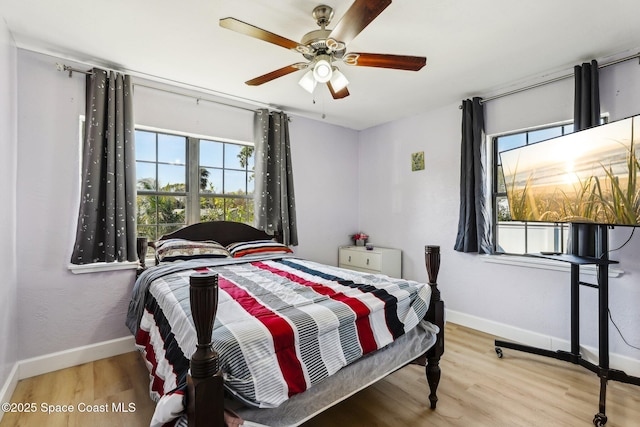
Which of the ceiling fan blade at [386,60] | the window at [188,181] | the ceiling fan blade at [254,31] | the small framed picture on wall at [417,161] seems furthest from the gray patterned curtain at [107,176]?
the small framed picture on wall at [417,161]

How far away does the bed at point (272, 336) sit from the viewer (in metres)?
1.07

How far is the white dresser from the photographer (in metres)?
3.88

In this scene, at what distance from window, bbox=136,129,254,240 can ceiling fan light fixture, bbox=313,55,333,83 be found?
1.86 meters

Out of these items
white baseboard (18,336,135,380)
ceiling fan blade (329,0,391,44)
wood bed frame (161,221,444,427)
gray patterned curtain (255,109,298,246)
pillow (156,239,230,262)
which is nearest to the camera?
wood bed frame (161,221,444,427)

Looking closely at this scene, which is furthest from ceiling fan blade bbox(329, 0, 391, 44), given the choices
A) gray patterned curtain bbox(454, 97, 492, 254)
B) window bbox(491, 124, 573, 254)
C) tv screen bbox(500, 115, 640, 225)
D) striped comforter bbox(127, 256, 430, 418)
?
window bbox(491, 124, 573, 254)

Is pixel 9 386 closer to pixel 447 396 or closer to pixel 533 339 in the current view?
pixel 447 396

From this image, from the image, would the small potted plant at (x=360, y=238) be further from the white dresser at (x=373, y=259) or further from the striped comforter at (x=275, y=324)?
the striped comforter at (x=275, y=324)

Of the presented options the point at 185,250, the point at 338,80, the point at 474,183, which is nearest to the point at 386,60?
the point at 338,80

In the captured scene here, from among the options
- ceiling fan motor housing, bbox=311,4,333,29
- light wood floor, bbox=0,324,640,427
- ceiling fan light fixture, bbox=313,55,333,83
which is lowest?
light wood floor, bbox=0,324,640,427

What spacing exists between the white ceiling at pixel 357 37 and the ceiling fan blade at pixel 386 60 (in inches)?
11.3

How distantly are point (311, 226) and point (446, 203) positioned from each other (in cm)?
169

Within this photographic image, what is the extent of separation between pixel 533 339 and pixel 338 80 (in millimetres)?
2916

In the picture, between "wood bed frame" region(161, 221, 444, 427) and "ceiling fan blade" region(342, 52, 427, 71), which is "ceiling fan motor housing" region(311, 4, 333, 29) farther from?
"wood bed frame" region(161, 221, 444, 427)

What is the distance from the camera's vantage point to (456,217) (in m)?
3.52
